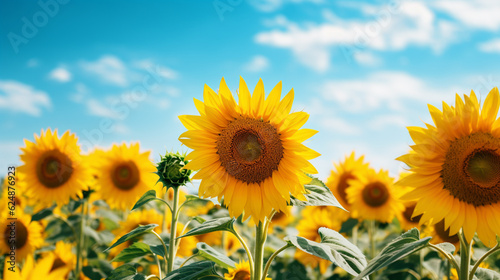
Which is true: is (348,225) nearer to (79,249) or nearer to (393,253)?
(393,253)

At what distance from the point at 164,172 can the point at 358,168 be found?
3632 millimetres

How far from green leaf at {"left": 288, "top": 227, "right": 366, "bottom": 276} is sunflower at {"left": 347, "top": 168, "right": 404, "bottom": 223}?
313 cm

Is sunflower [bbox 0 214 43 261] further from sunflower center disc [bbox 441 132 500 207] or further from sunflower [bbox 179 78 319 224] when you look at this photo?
sunflower center disc [bbox 441 132 500 207]

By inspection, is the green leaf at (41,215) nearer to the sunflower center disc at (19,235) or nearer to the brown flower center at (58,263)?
the brown flower center at (58,263)

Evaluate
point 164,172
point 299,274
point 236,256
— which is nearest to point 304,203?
point 164,172

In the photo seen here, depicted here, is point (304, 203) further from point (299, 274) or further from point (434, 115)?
point (299, 274)

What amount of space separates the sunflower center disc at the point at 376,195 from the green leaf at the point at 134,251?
3328mm

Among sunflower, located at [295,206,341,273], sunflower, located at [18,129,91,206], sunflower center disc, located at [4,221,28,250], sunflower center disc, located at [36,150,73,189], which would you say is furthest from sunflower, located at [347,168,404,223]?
sunflower center disc, located at [4,221,28,250]

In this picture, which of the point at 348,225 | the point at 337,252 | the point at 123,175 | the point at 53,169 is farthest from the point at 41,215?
the point at 337,252

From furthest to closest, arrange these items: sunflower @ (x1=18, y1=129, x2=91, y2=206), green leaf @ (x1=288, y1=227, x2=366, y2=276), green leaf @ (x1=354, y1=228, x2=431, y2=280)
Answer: sunflower @ (x1=18, y1=129, x2=91, y2=206), green leaf @ (x1=288, y1=227, x2=366, y2=276), green leaf @ (x1=354, y1=228, x2=431, y2=280)

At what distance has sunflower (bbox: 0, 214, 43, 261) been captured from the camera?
5785mm

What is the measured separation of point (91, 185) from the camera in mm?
5387

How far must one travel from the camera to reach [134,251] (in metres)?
3.22

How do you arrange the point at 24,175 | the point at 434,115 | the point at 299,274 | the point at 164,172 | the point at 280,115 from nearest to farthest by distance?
the point at 434,115 < the point at 280,115 < the point at 164,172 < the point at 299,274 < the point at 24,175
